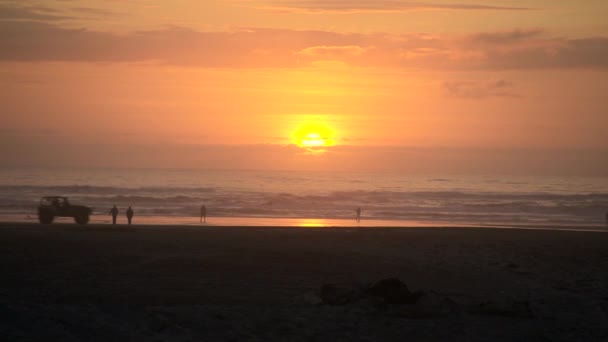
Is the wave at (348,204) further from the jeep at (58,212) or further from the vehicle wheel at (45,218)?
the vehicle wheel at (45,218)

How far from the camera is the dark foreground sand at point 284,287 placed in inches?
452

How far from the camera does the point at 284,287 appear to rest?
53.4 ft

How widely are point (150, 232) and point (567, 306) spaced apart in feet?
63.2

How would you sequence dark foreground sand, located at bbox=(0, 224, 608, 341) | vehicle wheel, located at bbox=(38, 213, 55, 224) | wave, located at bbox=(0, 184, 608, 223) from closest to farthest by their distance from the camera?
dark foreground sand, located at bbox=(0, 224, 608, 341)
vehicle wheel, located at bbox=(38, 213, 55, 224)
wave, located at bbox=(0, 184, 608, 223)

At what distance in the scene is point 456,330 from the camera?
12266 mm

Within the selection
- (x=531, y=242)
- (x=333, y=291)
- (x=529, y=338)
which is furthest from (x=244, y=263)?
(x=531, y=242)

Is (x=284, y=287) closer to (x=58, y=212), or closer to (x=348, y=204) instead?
(x=58, y=212)

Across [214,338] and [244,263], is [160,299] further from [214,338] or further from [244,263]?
[244,263]

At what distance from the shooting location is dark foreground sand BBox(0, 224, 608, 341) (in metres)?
11.5

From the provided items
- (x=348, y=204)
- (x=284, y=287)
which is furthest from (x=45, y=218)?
(x=348, y=204)

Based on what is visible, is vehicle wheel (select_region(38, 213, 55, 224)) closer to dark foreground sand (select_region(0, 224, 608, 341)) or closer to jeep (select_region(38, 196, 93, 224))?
jeep (select_region(38, 196, 93, 224))

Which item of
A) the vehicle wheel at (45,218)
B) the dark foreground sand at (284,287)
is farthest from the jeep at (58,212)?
the dark foreground sand at (284,287)

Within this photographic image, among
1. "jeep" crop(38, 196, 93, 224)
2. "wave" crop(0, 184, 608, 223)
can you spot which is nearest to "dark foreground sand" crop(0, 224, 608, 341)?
"jeep" crop(38, 196, 93, 224)

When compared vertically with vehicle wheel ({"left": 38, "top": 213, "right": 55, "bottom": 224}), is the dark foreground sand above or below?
below
